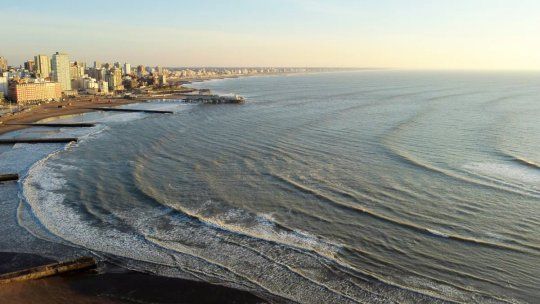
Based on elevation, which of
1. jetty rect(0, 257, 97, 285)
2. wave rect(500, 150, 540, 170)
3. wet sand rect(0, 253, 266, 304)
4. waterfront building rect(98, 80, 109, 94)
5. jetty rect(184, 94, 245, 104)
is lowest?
wet sand rect(0, 253, 266, 304)

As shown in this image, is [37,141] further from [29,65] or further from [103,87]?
[29,65]

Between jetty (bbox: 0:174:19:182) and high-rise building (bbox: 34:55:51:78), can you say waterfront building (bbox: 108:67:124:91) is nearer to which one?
high-rise building (bbox: 34:55:51:78)

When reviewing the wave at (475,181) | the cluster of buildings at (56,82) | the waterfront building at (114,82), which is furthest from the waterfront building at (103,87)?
the wave at (475,181)

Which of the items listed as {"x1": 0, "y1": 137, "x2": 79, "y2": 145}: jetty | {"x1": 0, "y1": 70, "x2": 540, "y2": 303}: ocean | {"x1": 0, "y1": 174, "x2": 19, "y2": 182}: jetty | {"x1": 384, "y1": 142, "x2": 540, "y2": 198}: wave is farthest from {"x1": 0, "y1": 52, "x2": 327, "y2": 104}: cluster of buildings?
{"x1": 384, "y1": 142, "x2": 540, "y2": 198}: wave

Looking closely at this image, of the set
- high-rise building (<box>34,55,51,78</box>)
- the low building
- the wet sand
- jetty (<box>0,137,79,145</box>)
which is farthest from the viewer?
high-rise building (<box>34,55,51,78</box>)

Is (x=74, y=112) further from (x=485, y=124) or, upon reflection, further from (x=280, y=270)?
(x=280, y=270)

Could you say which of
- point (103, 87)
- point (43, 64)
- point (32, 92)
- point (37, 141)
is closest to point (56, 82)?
point (32, 92)
